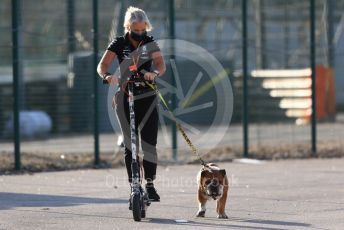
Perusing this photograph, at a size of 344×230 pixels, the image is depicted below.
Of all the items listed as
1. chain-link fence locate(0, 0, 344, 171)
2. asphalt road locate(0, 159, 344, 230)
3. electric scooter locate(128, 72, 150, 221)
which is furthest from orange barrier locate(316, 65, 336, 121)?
electric scooter locate(128, 72, 150, 221)

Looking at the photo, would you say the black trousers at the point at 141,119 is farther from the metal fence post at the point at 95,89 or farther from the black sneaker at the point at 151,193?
the metal fence post at the point at 95,89

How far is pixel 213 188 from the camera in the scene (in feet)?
27.4

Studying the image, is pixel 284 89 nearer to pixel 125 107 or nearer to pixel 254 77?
pixel 254 77

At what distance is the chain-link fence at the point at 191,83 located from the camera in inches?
579

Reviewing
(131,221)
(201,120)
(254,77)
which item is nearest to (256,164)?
(201,120)

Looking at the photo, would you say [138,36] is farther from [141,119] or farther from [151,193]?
[151,193]

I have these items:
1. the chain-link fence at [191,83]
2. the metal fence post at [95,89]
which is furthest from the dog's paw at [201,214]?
the metal fence post at [95,89]

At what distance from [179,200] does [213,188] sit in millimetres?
1609

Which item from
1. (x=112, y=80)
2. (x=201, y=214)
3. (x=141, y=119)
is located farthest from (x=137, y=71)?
(x=201, y=214)

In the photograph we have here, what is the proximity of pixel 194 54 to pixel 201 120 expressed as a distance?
123cm

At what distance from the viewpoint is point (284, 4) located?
20.2 m

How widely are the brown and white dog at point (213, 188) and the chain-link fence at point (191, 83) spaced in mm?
4626

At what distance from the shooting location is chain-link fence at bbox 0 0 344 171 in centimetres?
1470

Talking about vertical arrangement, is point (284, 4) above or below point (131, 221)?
above
